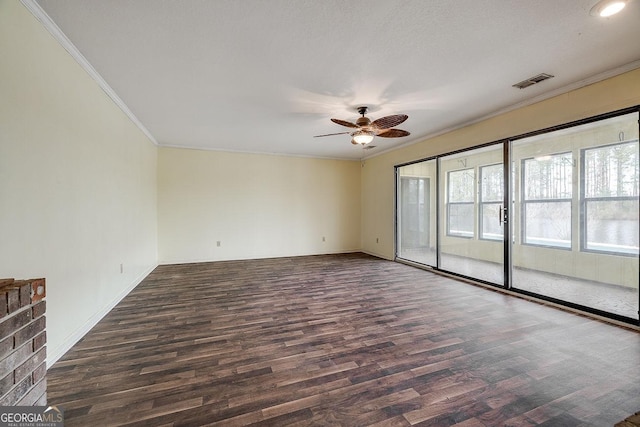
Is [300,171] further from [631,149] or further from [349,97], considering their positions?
[631,149]

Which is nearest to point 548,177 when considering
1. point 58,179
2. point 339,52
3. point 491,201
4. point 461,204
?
point 491,201

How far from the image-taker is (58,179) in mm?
2064

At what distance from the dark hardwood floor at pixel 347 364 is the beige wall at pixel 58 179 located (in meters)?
0.41

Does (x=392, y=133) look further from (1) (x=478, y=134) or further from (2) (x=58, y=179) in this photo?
(2) (x=58, y=179)

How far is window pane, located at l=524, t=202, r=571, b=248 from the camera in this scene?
337 cm

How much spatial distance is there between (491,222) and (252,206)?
4.78 meters

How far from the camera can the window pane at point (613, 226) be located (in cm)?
267

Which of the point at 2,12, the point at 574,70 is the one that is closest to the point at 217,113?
the point at 2,12

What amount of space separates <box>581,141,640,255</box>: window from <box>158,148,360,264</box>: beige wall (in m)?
4.61

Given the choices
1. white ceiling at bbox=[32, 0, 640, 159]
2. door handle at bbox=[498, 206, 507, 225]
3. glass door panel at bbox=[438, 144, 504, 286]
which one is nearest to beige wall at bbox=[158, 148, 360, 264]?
white ceiling at bbox=[32, 0, 640, 159]

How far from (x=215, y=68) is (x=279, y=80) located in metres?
0.64

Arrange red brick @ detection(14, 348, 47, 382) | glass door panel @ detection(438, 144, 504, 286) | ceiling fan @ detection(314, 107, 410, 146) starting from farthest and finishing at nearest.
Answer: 1. glass door panel @ detection(438, 144, 504, 286)
2. ceiling fan @ detection(314, 107, 410, 146)
3. red brick @ detection(14, 348, 47, 382)

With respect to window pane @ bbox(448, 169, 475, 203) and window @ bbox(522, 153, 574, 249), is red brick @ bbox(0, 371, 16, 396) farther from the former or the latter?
window pane @ bbox(448, 169, 475, 203)

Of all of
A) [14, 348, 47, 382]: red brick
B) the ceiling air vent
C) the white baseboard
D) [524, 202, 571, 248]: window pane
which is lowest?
the white baseboard
